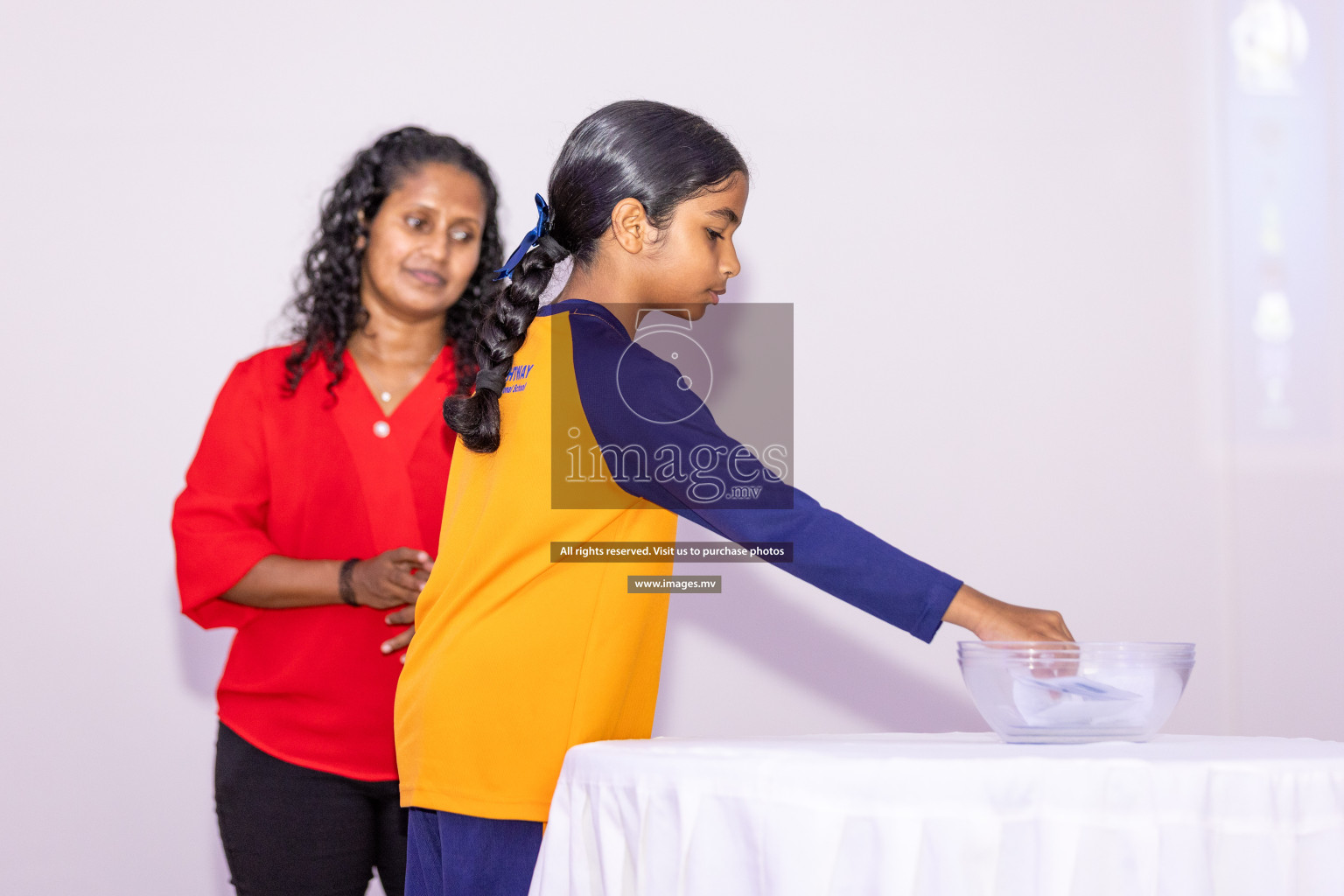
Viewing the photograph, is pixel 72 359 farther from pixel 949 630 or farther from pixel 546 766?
pixel 949 630

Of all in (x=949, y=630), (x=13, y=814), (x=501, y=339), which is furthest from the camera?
(x=949, y=630)

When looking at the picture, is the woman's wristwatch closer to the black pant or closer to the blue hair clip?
the black pant

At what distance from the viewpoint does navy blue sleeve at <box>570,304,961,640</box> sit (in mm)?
1000

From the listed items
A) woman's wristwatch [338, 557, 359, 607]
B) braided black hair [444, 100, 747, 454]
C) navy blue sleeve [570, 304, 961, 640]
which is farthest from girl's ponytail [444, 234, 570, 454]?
woman's wristwatch [338, 557, 359, 607]

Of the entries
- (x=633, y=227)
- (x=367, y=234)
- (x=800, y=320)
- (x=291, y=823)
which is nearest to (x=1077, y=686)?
(x=633, y=227)

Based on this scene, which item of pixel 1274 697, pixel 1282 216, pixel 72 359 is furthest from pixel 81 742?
pixel 1282 216

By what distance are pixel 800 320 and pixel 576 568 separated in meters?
1.68

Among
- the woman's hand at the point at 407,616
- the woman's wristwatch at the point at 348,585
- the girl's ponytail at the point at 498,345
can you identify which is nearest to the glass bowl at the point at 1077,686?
the girl's ponytail at the point at 498,345

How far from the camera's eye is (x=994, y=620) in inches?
39.6

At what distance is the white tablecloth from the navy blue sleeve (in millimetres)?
157

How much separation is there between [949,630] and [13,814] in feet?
7.07

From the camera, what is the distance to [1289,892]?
0.86m

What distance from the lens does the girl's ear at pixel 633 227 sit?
119 centimetres

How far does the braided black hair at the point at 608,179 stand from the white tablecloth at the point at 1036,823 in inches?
20.2
